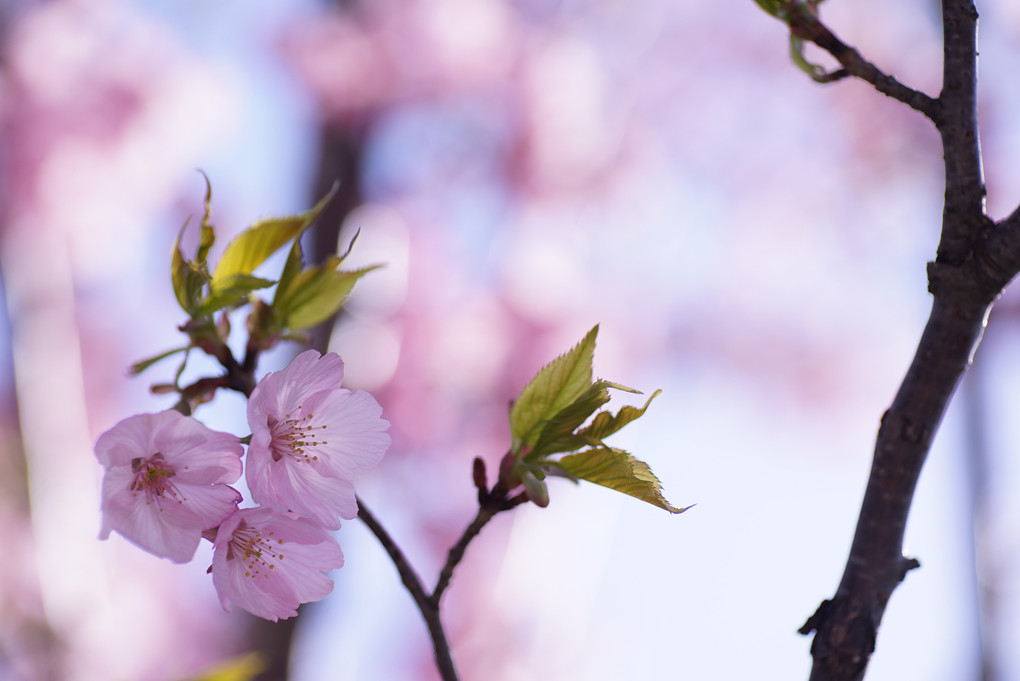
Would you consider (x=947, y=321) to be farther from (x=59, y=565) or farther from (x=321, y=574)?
(x=59, y=565)

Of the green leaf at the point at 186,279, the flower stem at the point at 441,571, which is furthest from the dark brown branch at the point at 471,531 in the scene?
the green leaf at the point at 186,279

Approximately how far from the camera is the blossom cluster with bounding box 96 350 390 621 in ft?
1.41

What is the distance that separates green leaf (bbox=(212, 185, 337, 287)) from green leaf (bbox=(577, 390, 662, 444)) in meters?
0.26

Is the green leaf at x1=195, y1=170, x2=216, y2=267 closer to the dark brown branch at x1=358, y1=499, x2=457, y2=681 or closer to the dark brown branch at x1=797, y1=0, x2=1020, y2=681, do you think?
the dark brown branch at x1=358, y1=499, x2=457, y2=681

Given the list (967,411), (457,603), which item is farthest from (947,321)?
(457,603)

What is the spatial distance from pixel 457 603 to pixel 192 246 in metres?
2.07

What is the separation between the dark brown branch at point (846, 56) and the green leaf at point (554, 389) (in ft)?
0.78

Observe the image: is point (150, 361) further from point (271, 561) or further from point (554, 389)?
point (554, 389)

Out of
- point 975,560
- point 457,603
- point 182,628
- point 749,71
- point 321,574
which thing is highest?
point 749,71

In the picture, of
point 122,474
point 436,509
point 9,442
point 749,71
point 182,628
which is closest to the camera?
point 122,474

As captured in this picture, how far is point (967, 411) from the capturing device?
2480mm

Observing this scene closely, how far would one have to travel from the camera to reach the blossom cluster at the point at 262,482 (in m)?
0.43

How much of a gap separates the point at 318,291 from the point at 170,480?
0.57 feet

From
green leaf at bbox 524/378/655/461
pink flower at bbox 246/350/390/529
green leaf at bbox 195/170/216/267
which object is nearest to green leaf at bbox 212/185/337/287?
green leaf at bbox 195/170/216/267
